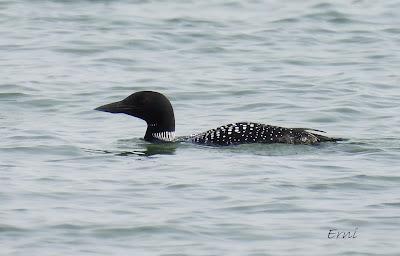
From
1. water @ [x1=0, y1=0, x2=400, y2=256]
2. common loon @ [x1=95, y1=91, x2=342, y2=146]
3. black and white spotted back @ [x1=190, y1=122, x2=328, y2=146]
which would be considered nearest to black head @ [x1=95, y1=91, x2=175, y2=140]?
common loon @ [x1=95, y1=91, x2=342, y2=146]

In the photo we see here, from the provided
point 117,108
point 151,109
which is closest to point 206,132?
point 151,109

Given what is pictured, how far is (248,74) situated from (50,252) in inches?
295

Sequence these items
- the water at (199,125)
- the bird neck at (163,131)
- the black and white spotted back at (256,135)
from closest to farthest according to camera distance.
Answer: the water at (199,125)
the black and white spotted back at (256,135)
the bird neck at (163,131)

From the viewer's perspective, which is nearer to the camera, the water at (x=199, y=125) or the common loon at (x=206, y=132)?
the water at (x=199, y=125)

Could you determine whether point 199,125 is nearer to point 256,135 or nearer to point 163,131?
point 163,131

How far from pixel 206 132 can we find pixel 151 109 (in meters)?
0.70

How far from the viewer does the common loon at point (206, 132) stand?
11602 millimetres

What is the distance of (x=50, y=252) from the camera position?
27.4 feet

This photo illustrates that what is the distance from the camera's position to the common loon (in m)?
11.6

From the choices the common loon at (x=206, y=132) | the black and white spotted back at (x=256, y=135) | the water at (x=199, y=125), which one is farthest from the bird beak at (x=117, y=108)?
the black and white spotted back at (x=256, y=135)

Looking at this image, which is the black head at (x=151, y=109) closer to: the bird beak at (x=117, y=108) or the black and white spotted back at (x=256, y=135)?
the bird beak at (x=117, y=108)

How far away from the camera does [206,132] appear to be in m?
11.8

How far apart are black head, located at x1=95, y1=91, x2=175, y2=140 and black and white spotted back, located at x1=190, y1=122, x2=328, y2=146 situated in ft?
2.02

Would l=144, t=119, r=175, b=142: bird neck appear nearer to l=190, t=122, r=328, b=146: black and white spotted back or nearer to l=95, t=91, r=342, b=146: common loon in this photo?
l=95, t=91, r=342, b=146: common loon
